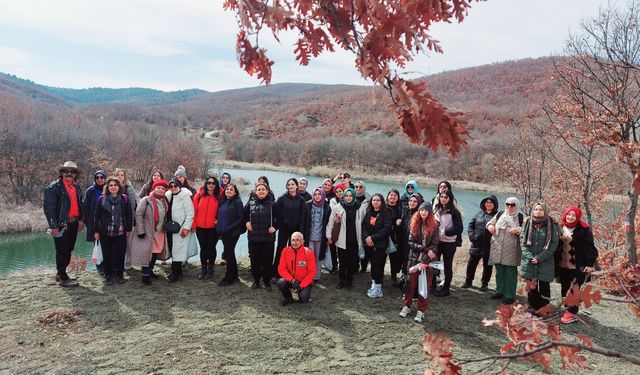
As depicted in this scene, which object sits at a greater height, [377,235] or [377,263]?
[377,235]

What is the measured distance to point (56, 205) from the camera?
19.9 ft

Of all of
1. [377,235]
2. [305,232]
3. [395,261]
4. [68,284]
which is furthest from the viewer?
[395,261]

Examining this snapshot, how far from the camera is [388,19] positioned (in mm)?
1369

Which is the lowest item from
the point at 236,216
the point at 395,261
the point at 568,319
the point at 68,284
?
the point at 568,319

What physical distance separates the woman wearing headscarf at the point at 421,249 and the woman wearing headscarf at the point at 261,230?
2170 mm

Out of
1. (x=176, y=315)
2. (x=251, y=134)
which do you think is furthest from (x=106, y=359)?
(x=251, y=134)

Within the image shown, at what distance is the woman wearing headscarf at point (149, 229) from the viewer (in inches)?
257

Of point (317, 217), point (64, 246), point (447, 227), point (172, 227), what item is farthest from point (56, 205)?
point (447, 227)

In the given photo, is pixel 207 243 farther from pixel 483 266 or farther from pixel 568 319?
pixel 568 319

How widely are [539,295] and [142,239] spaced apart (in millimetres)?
6110

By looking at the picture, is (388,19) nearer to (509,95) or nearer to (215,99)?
(509,95)

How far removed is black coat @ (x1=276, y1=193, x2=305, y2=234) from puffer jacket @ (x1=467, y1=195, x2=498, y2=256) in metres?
2.82

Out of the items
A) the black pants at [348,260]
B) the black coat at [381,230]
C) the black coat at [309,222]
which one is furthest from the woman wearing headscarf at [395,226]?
the black coat at [309,222]

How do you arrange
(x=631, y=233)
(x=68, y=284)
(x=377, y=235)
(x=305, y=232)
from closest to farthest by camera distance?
(x=377, y=235) → (x=68, y=284) → (x=305, y=232) → (x=631, y=233)
